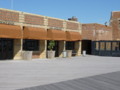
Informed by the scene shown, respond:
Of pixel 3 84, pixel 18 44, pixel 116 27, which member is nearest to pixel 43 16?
pixel 18 44

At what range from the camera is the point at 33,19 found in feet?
105

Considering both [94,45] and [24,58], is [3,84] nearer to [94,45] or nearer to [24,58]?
[24,58]

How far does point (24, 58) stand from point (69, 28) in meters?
12.6

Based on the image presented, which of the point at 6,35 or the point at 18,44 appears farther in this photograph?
Result: the point at 18,44

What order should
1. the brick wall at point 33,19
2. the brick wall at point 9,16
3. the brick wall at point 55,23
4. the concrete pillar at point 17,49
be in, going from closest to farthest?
the brick wall at point 9,16
the concrete pillar at point 17,49
the brick wall at point 33,19
the brick wall at point 55,23

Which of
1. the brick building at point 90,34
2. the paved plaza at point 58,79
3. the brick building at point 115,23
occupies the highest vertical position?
the brick building at point 115,23

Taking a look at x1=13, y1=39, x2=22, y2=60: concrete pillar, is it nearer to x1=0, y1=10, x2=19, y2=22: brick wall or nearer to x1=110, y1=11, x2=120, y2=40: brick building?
x1=0, y1=10, x2=19, y2=22: brick wall

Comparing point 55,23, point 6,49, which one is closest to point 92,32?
point 55,23

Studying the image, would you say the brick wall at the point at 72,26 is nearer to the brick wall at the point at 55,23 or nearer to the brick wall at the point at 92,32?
the brick wall at the point at 55,23

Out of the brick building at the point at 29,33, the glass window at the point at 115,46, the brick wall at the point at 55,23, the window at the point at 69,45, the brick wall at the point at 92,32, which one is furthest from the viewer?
the brick wall at the point at 92,32

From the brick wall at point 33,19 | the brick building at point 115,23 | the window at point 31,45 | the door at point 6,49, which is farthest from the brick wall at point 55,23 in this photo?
the brick building at point 115,23

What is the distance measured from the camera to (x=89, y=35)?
4894 centimetres

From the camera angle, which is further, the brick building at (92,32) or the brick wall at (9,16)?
the brick building at (92,32)

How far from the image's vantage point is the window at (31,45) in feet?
103
